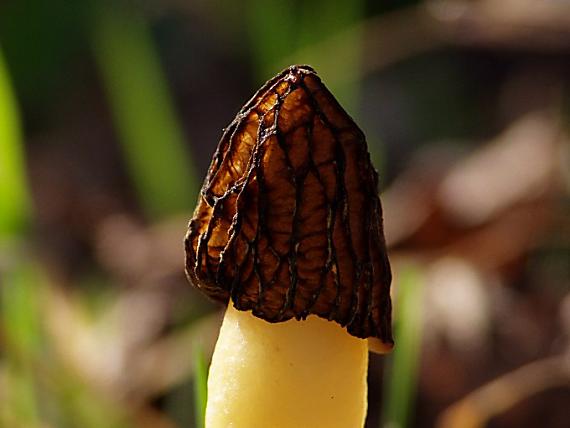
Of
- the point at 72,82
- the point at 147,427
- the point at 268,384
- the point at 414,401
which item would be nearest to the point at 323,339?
the point at 268,384

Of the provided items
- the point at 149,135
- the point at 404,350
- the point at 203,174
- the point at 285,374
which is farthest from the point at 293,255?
the point at 203,174

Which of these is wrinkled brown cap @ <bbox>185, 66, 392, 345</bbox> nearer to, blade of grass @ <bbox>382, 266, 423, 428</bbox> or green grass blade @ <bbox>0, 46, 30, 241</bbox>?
blade of grass @ <bbox>382, 266, 423, 428</bbox>

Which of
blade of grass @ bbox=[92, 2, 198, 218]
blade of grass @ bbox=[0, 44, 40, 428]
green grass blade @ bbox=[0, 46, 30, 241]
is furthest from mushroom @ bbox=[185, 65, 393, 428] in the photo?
blade of grass @ bbox=[92, 2, 198, 218]

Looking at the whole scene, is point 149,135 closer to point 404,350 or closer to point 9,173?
point 9,173

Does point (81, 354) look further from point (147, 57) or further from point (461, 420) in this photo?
point (147, 57)

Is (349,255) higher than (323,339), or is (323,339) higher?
(349,255)
